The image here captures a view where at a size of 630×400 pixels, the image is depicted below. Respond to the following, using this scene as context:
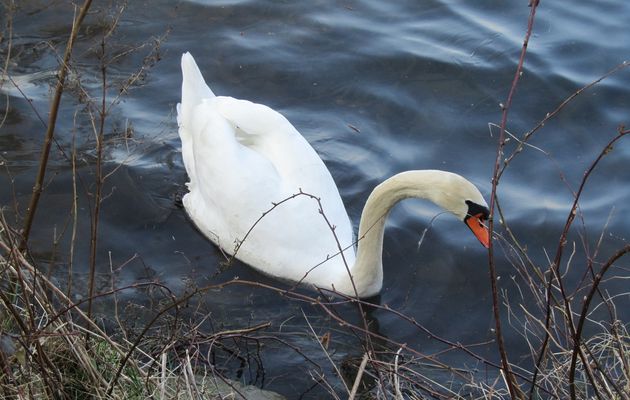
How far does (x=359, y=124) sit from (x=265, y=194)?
208cm

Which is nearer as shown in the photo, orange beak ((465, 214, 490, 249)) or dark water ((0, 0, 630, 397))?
orange beak ((465, 214, 490, 249))

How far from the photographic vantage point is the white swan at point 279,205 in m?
6.00

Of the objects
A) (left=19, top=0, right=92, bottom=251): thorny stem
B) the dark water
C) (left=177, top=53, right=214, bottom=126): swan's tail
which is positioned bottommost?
the dark water

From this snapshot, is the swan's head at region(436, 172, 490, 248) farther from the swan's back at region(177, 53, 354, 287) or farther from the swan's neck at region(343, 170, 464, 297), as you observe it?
the swan's back at region(177, 53, 354, 287)

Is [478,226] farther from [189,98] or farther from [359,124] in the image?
[359,124]

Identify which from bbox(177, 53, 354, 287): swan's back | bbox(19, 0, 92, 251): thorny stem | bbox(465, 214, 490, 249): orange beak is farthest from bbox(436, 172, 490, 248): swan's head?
bbox(19, 0, 92, 251): thorny stem

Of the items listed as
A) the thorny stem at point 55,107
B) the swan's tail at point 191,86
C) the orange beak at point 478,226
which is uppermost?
the thorny stem at point 55,107

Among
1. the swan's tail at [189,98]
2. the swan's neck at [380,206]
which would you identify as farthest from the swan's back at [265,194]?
the swan's tail at [189,98]

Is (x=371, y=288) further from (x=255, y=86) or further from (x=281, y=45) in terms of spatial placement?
(x=281, y=45)

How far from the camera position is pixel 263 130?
252 inches

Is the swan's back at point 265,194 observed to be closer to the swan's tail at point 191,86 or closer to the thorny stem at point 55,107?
the swan's tail at point 191,86

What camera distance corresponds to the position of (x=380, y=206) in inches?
228

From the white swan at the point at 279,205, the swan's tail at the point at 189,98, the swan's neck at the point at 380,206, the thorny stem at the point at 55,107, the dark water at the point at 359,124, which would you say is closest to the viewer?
the thorny stem at the point at 55,107

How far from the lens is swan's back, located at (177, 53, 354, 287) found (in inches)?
239
